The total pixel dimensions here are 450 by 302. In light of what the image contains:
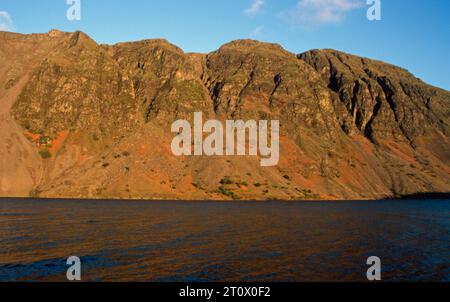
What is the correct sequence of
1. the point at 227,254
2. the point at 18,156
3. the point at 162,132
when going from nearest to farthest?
the point at 227,254 → the point at 18,156 → the point at 162,132

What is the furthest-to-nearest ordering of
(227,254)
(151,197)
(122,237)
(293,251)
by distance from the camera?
(151,197), (122,237), (293,251), (227,254)

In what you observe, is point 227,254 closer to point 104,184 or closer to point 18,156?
point 104,184

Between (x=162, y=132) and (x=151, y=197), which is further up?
(x=162, y=132)

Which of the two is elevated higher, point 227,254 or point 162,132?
Result: point 162,132

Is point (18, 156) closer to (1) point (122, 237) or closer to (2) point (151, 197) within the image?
(2) point (151, 197)

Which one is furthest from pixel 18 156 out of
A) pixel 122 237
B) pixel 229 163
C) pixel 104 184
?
pixel 122 237
